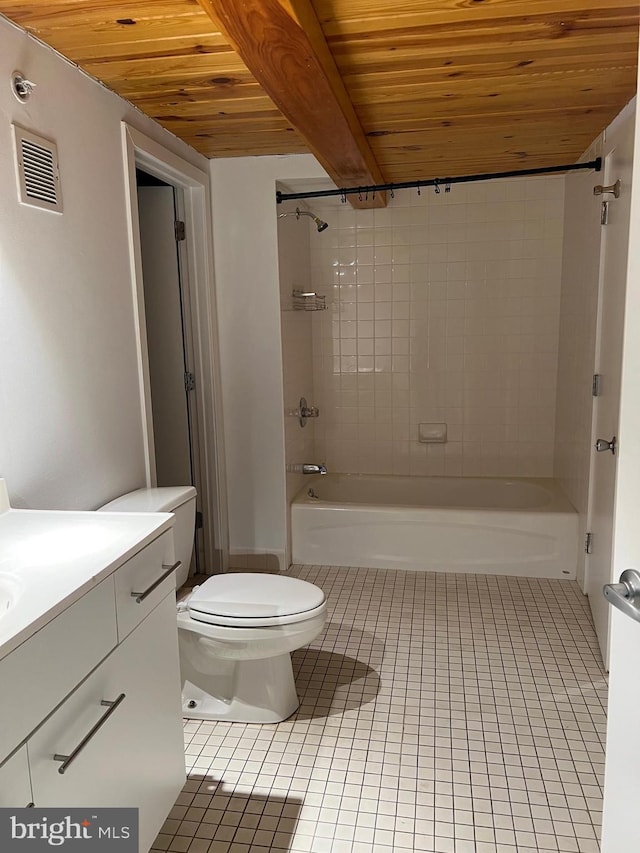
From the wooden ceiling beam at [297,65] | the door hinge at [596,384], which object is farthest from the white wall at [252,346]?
the door hinge at [596,384]

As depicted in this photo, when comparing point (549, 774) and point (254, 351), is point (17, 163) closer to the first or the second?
point (254, 351)

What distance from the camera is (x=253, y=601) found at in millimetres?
2057

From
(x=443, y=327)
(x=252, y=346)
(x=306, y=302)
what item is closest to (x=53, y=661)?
(x=252, y=346)

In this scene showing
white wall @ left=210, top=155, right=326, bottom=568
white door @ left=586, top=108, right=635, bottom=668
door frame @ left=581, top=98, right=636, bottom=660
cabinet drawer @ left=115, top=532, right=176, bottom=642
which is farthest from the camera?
white wall @ left=210, top=155, right=326, bottom=568

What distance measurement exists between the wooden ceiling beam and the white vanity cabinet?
1174 mm

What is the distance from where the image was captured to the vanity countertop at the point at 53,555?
1048 mm

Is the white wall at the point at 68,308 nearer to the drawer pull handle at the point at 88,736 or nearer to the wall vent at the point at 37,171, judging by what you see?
the wall vent at the point at 37,171

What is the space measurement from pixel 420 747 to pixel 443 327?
8.43 ft

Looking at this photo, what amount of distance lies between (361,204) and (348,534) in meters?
1.86

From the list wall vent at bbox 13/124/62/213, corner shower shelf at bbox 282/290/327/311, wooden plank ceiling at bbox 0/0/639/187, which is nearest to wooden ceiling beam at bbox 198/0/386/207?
wooden plank ceiling at bbox 0/0/639/187

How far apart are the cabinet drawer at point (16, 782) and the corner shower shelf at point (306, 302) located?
Answer: 256 cm

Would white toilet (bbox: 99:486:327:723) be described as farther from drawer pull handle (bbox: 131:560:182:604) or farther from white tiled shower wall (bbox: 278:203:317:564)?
white tiled shower wall (bbox: 278:203:317:564)

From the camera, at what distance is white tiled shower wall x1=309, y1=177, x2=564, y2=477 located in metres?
3.76

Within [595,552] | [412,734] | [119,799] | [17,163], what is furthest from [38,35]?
[595,552]
